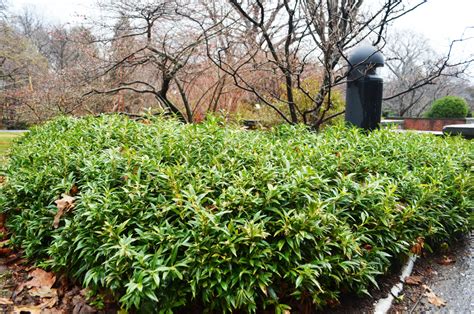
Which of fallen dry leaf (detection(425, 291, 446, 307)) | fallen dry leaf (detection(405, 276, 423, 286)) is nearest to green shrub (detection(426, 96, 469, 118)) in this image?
fallen dry leaf (detection(405, 276, 423, 286))

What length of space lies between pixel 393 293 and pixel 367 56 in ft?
10.4

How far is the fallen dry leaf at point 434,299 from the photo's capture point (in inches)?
84.6

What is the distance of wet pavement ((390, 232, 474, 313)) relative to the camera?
211cm

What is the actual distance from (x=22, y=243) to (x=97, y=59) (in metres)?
5.53

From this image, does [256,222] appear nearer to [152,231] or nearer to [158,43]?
[152,231]

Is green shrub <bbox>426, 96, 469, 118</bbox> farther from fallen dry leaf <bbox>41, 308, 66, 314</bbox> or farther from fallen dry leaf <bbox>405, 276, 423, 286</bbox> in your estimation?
fallen dry leaf <bbox>41, 308, 66, 314</bbox>

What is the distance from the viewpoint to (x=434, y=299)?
7.17 feet

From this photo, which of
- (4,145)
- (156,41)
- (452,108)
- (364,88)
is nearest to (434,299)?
(364,88)

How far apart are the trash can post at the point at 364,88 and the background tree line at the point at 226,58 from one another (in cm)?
21

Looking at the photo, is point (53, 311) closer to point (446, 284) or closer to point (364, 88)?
point (446, 284)

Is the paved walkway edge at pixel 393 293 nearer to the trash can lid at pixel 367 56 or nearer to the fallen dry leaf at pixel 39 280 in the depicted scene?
the fallen dry leaf at pixel 39 280

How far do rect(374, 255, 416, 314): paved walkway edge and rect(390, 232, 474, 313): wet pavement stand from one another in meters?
0.04

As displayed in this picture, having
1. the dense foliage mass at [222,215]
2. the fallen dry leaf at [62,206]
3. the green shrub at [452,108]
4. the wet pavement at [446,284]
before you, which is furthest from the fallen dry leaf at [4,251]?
the green shrub at [452,108]

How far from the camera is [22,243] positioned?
250 centimetres
